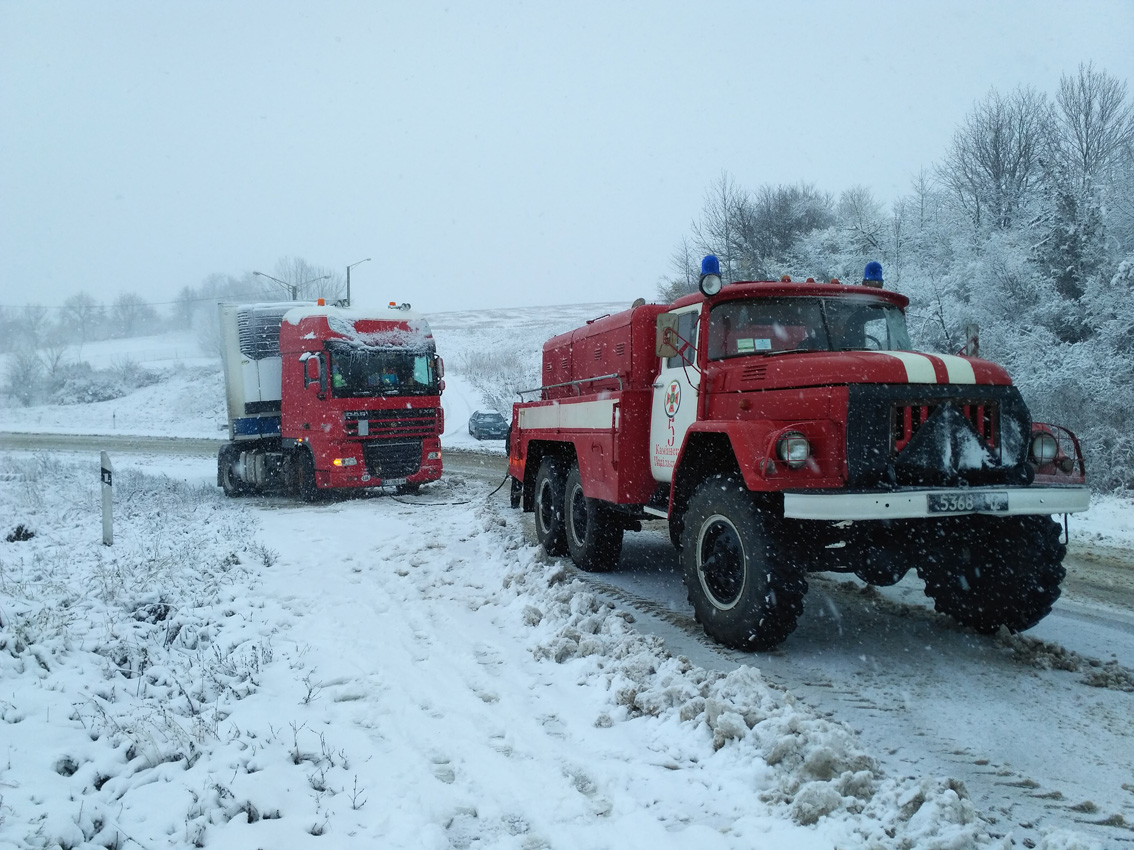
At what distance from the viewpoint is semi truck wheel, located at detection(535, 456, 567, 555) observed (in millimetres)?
9125

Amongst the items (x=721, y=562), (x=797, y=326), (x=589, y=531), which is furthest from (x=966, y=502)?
(x=589, y=531)

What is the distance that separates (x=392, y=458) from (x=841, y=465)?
11.1 metres

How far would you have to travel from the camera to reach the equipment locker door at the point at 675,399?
653 centimetres

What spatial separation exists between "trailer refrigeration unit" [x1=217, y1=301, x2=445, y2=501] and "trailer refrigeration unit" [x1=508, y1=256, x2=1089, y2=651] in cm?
893

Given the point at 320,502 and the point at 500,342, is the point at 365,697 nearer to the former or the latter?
the point at 320,502

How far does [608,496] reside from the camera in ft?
24.3

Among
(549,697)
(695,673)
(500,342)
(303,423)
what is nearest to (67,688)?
(549,697)

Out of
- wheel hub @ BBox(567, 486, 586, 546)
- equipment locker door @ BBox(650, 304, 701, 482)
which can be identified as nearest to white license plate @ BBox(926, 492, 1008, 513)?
equipment locker door @ BBox(650, 304, 701, 482)

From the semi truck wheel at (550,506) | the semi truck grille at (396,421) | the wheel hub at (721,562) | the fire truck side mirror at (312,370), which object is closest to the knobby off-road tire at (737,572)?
the wheel hub at (721,562)

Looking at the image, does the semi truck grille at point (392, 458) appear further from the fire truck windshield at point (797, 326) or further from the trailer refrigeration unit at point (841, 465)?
the fire truck windshield at point (797, 326)

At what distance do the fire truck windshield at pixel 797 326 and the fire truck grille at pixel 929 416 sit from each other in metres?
1.09

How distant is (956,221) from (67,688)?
25.0 metres

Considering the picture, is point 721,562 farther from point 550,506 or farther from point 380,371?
point 380,371

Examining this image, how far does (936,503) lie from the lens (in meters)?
4.72
